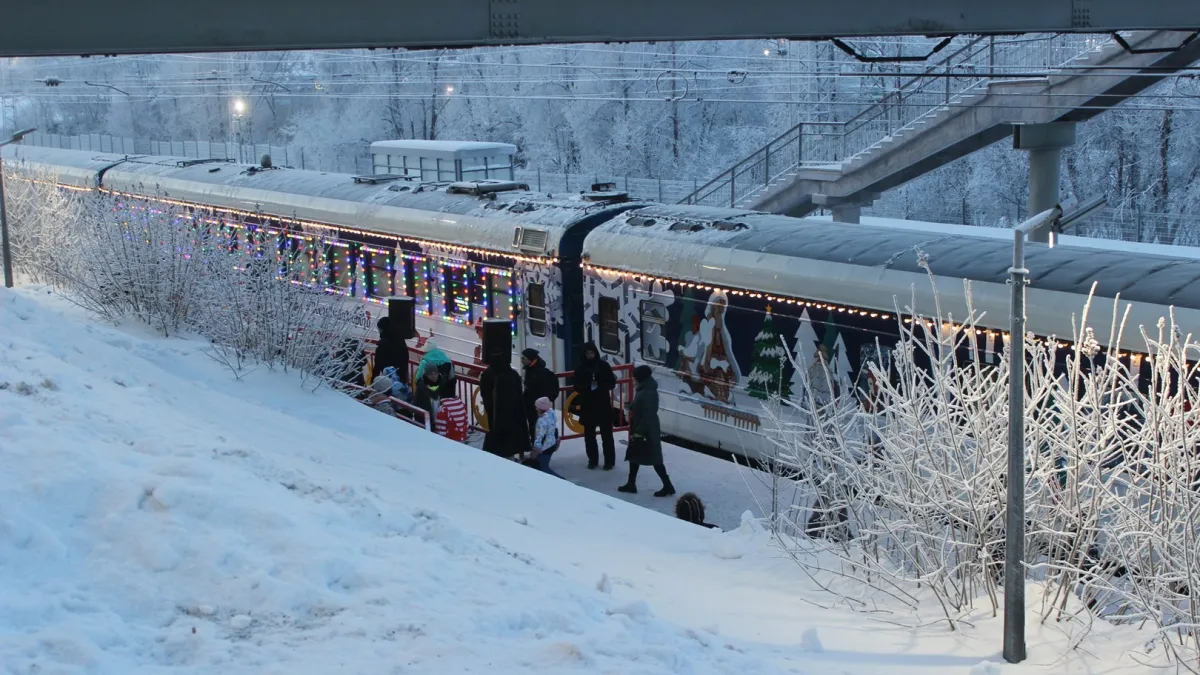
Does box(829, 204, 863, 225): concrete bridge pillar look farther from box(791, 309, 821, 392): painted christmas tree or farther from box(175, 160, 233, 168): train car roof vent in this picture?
box(175, 160, 233, 168): train car roof vent

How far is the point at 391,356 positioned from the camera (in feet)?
50.6

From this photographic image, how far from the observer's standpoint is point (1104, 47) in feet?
60.4

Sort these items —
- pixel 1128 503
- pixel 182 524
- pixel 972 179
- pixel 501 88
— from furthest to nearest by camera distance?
pixel 501 88
pixel 972 179
pixel 1128 503
pixel 182 524

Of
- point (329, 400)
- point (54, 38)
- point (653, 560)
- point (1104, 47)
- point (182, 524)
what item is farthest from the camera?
point (1104, 47)

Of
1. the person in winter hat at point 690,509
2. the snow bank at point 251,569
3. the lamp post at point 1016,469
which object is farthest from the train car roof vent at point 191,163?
the lamp post at point 1016,469

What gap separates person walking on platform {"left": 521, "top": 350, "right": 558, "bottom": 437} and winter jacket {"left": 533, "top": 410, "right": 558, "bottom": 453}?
0.84m

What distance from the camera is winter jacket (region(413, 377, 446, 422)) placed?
1436cm

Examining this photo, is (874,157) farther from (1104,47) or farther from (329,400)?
(329,400)

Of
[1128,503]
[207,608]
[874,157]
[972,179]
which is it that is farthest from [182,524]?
[972,179]

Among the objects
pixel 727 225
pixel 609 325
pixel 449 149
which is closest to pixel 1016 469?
pixel 727 225

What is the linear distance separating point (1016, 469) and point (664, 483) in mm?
6150

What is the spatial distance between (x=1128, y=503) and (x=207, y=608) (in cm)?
535

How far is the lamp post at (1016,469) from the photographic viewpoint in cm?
727

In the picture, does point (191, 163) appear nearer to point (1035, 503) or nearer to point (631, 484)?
point (631, 484)
